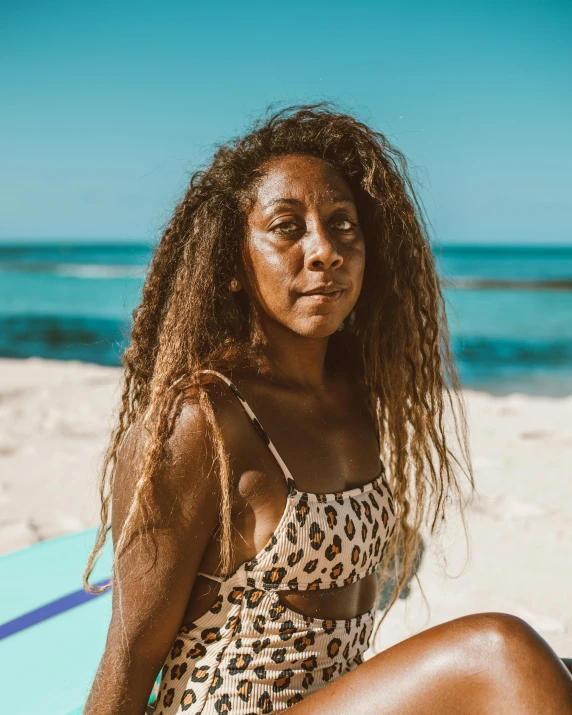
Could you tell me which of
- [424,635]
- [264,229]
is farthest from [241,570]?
[264,229]

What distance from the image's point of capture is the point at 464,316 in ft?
61.8

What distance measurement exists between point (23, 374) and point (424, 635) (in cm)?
787

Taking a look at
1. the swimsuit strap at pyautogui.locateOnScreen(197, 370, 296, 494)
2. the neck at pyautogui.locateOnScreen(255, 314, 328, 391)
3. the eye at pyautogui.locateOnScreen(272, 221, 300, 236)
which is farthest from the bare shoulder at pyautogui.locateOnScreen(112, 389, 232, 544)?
the eye at pyautogui.locateOnScreen(272, 221, 300, 236)

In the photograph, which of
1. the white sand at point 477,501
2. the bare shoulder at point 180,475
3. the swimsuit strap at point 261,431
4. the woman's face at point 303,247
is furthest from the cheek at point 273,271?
the white sand at point 477,501

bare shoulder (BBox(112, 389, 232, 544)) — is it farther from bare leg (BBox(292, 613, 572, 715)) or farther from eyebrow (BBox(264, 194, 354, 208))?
eyebrow (BBox(264, 194, 354, 208))

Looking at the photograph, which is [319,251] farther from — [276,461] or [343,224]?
[276,461]

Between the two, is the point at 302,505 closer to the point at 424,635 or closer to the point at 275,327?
the point at 424,635

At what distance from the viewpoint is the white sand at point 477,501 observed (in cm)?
299

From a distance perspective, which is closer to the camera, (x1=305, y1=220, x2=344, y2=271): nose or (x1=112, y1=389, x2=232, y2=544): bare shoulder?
(x1=112, y1=389, x2=232, y2=544): bare shoulder

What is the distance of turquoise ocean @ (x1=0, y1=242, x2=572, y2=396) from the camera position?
36.0 ft

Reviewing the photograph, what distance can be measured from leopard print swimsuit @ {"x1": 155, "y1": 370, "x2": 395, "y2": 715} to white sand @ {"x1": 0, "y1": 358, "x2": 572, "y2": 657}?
820 mm

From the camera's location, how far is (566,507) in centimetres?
408

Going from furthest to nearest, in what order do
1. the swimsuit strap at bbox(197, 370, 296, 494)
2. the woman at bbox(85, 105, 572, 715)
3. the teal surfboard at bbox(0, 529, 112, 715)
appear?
the teal surfboard at bbox(0, 529, 112, 715) → the swimsuit strap at bbox(197, 370, 296, 494) → the woman at bbox(85, 105, 572, 715)

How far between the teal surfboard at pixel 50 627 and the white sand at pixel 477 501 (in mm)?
347
